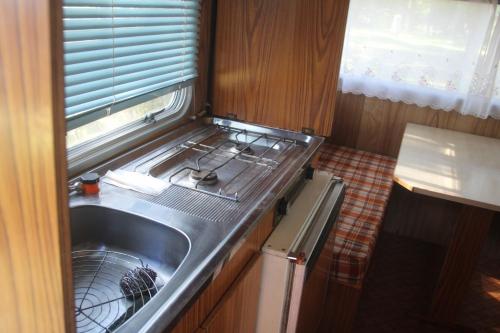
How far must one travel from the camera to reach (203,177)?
1.44m

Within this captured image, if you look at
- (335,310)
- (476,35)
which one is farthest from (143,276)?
(476,35)

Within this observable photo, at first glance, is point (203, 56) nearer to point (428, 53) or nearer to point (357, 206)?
point (357, 206)

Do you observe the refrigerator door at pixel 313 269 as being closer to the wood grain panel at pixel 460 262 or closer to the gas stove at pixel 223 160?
the gas stove at pixel 223 160

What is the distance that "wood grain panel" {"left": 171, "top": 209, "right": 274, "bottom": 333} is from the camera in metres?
0.94

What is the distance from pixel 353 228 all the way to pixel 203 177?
0.94 metres

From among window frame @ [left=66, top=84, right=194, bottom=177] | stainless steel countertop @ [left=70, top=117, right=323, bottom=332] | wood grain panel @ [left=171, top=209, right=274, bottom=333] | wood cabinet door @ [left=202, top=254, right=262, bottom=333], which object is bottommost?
wood cabinet door @ [left=202, top=254, right=262, bottom=333]

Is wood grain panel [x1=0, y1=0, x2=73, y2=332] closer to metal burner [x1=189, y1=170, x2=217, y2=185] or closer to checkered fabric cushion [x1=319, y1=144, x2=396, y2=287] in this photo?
metal burner [x1=189, y1=170, x2=217, y2=185]

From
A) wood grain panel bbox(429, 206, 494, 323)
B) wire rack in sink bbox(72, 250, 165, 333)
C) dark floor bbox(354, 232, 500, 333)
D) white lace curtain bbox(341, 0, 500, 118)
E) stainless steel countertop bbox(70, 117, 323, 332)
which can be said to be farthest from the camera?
white lace curtain bbox(341, 0, 500, 118)

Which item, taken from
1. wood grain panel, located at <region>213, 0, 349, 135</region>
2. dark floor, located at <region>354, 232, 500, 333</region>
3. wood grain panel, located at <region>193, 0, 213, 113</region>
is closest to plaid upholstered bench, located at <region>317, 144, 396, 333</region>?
dark floor, located at <region>354, 232, 500, 333</region>

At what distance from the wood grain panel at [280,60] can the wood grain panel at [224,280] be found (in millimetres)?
616

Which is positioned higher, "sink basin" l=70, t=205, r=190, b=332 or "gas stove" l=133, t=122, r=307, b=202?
"gas stove" l=133, t=122, r=307, b=202

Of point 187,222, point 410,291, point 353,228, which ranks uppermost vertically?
point 187,222

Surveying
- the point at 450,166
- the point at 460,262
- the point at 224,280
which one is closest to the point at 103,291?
the point at 224,280

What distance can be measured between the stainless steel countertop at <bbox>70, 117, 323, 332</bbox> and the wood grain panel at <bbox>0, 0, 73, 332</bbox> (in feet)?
1.13
